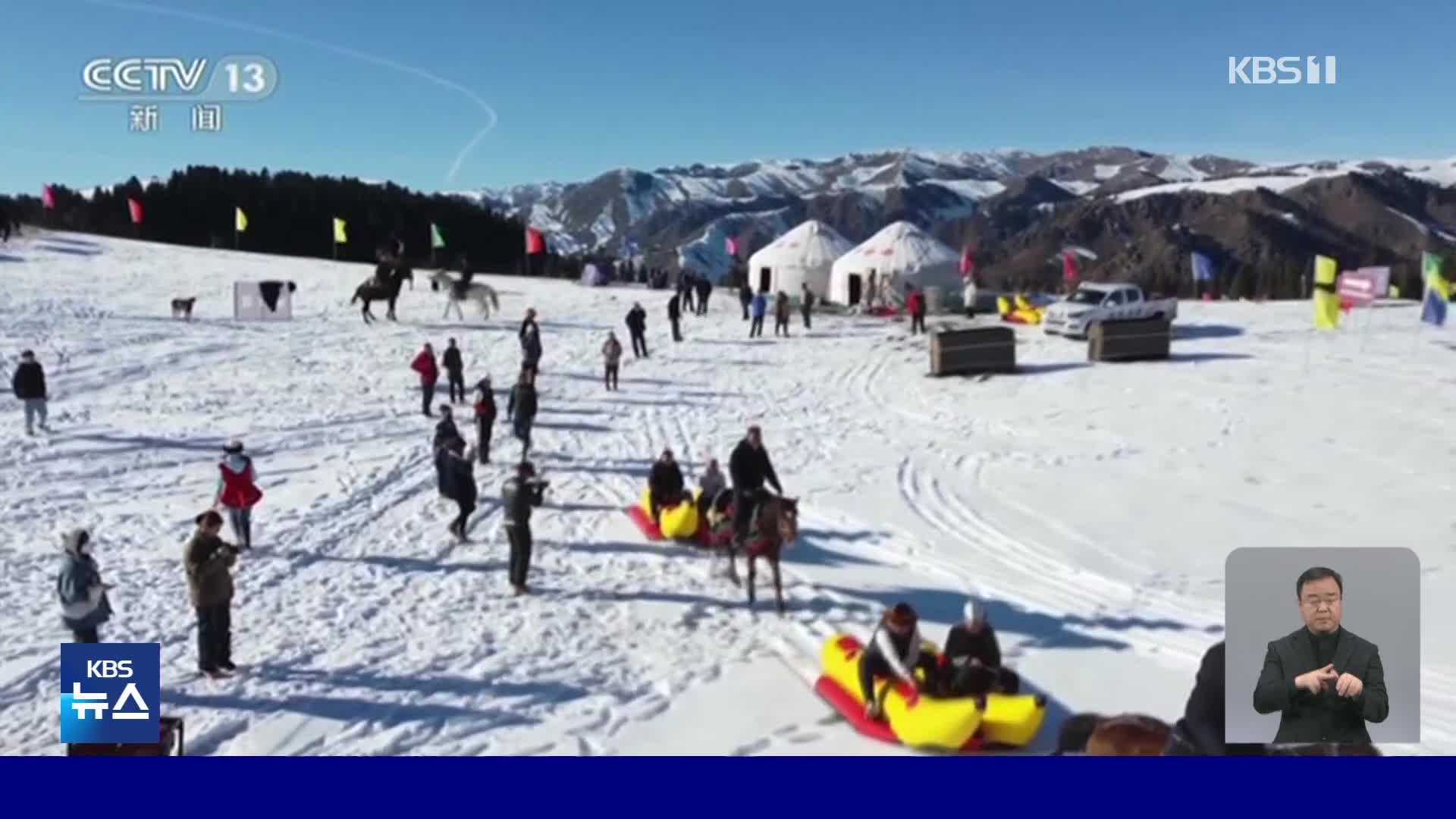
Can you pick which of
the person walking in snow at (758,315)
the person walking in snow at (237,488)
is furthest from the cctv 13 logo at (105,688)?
the person walking in snow at (758,315)

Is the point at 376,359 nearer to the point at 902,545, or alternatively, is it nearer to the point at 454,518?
the point at 454,518

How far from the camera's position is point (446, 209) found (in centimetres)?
5981

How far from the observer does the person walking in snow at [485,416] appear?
1405 centimetres

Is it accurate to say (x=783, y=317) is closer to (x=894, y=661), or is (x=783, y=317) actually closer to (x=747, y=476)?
(x=747, y=476)

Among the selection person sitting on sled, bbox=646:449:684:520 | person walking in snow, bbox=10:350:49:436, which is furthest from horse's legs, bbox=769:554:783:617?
person walking in snow, bbox=10:350:49:436

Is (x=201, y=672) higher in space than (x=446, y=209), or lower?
lower

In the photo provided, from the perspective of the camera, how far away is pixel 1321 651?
4.08m

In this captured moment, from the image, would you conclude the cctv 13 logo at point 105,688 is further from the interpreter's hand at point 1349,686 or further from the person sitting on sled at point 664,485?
the person sitting on sled at point 664,485

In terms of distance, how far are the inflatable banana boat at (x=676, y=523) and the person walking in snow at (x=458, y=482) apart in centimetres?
188

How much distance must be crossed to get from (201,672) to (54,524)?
17.1 ft

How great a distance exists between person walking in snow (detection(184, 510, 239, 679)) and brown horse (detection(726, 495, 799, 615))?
413 cm

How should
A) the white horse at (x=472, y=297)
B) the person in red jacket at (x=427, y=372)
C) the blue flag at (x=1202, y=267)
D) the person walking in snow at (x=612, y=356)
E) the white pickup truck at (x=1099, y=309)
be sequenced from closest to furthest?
the person in red jacket at (x=427, y=372)
the person walking in snow at (x=612, y=356)
the white pickup truck at (x=1099, y=309)
the blue flag at (x=1202, y=267)
the white horse at (x=472, y=297)
